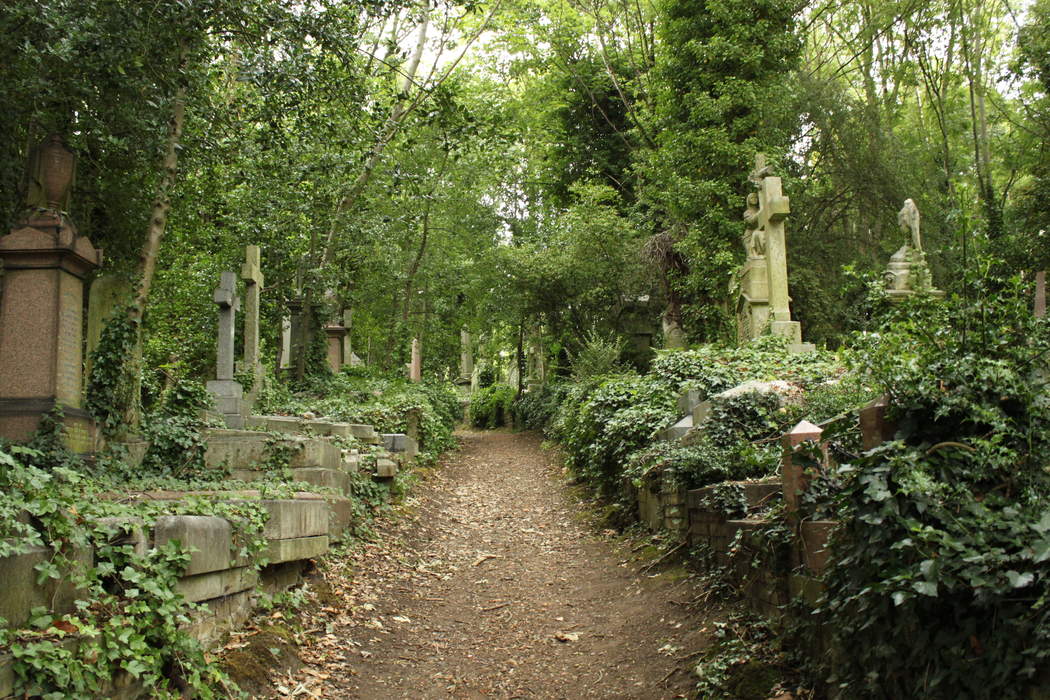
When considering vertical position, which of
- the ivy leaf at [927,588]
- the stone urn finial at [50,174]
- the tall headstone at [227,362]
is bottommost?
the ivy leaf at [927,588]

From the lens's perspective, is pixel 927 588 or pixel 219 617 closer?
pixel 927 588

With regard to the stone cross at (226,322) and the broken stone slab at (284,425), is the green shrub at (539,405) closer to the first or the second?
the stone cross at (226,322)

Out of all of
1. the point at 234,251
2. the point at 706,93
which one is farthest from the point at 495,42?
the point at 234,251

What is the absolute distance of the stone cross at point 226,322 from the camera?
42.7 feet

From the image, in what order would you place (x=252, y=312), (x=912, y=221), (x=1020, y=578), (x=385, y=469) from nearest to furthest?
1. (x=1020, y=578)
2. (x=385, y=469)
3. (x=252, y=312)
4. (x=912, y=221)

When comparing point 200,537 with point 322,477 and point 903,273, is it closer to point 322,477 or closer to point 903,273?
point 322,477

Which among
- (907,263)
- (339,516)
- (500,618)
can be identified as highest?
(907,263)

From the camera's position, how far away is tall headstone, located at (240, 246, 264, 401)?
1423cm

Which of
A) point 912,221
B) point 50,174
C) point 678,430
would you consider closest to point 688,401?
point 678,430

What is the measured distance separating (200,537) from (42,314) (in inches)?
154

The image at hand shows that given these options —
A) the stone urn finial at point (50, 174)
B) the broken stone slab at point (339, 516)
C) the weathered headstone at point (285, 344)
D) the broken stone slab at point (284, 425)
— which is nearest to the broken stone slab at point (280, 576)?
the broken stone slab at point (339, 516)

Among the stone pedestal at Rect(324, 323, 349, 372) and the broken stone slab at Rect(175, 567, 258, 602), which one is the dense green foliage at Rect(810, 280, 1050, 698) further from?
the stone pedestal at Rect(324, 323, 349, 372)

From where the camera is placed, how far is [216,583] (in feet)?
16.1

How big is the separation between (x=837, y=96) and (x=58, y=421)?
20170mm
